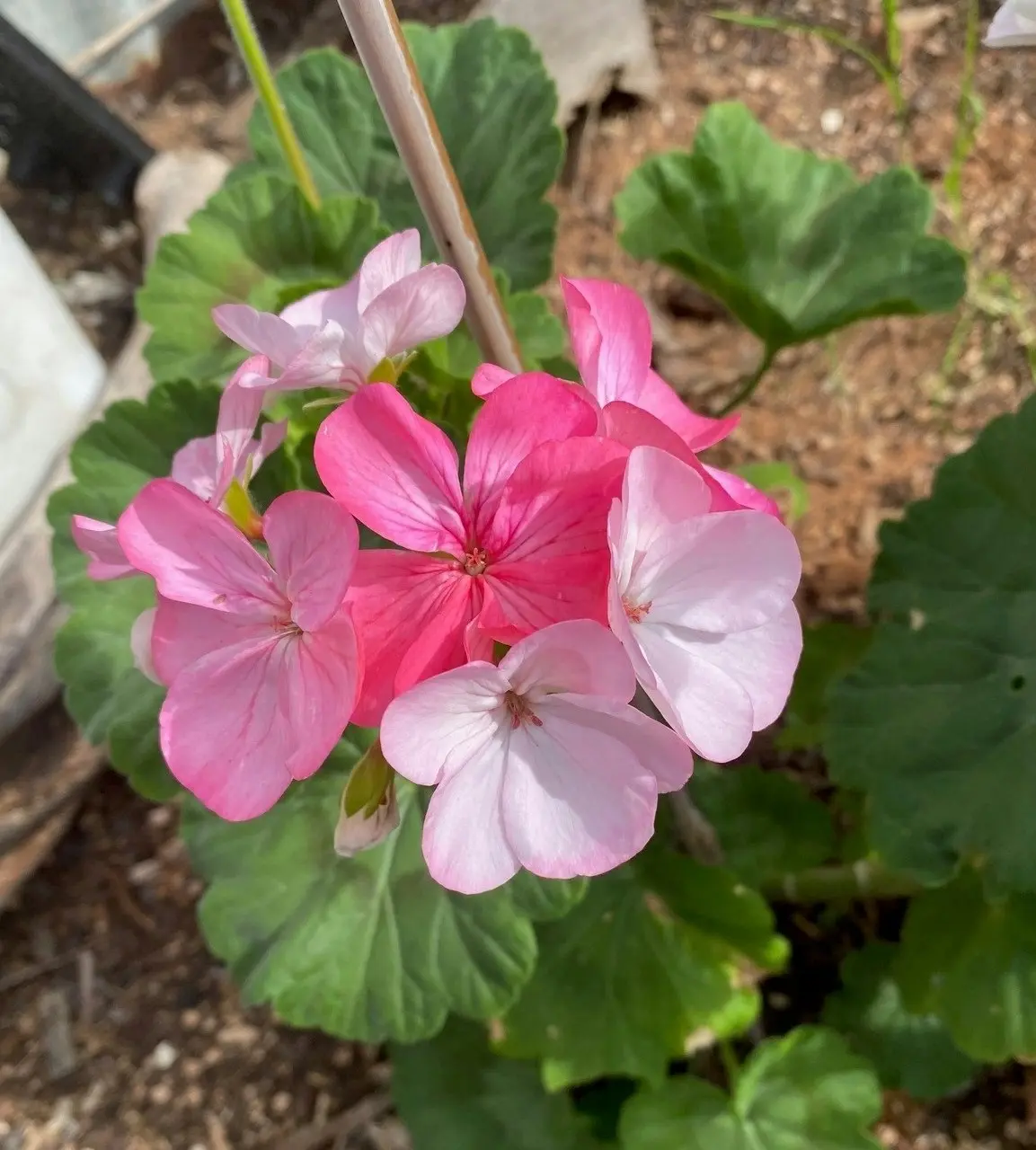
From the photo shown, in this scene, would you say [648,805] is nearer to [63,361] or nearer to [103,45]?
[63,361]

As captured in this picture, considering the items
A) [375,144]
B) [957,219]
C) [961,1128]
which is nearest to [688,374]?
[957,219]

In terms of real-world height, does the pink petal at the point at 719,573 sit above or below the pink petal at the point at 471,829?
above

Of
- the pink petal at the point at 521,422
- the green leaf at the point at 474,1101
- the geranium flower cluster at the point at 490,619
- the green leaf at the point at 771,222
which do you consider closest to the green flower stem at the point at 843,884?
the green leaf at the point at 474,1101

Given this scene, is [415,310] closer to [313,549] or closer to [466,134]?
[313,549]

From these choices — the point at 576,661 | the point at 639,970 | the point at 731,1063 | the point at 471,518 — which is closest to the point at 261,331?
the point at 471,518

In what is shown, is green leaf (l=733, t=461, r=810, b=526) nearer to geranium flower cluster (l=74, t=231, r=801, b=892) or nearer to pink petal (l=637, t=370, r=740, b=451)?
pink petal (l=637, t=370, r=740, b=451)

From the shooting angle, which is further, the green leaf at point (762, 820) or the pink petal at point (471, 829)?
the green leaf at point (762, 820)

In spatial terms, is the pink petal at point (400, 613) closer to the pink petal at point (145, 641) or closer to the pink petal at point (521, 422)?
the pink petal at point (521, 422)
